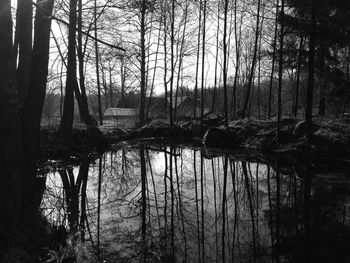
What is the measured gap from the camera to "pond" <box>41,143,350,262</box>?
213 inches

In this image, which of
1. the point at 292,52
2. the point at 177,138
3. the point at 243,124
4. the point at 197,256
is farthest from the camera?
the point at 177,138

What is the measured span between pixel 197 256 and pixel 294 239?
192cm

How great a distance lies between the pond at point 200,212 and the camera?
5.40 m

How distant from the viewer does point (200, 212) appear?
7.52 metres

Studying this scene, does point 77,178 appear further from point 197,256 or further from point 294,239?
point 294,239

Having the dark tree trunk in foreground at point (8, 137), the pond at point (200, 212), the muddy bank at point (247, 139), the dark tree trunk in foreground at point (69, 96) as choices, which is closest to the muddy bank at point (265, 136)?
the muddy bank at point (247, 139)

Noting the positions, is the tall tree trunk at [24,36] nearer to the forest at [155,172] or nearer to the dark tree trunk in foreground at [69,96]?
the forest at [155,172]

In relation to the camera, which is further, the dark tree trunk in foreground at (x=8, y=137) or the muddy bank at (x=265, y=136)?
the muddy bank at (x=265, y=136)

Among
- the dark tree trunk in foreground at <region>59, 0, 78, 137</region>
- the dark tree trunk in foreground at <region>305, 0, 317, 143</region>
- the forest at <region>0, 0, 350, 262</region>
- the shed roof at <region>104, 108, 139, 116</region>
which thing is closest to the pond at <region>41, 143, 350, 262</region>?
the forest at <region>0, 0, 350, 262</region>

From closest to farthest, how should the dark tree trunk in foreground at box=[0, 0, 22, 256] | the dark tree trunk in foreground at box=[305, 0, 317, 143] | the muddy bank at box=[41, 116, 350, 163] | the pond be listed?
the dark tree trunk in foreground at box=[0, 0, 22, 256] → the pond → the dark tree trunk in foreground at box=[305, 0, 317, 143] → the muddy bank at box=[41, 116, 350, 163]

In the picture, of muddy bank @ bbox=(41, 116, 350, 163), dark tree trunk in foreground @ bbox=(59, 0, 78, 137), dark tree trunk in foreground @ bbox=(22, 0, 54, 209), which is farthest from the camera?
dark tree trunk in foreground @ bbox=(59, 0, 78, 137)

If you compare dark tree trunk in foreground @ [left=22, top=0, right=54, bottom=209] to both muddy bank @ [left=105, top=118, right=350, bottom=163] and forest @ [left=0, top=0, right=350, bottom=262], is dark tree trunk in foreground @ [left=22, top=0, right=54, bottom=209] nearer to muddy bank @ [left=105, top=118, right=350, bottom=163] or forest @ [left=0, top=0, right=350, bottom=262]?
forest @ [left=0, top=0, right=350, bottom=262]

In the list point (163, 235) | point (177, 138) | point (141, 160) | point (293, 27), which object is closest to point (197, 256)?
point (163, 235)

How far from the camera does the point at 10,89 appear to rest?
337 centimetres
